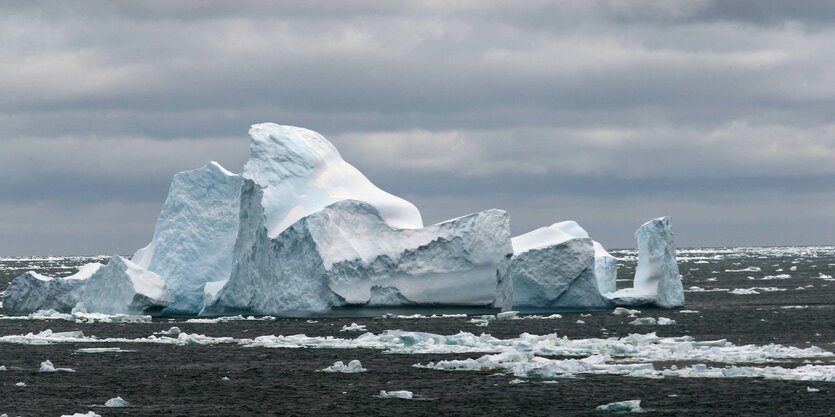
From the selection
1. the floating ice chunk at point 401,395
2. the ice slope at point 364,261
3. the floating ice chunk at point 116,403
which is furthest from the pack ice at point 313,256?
the floating ice chunk at point 116,403

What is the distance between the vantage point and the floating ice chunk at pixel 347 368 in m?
22.0

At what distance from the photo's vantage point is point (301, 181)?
3616 cm

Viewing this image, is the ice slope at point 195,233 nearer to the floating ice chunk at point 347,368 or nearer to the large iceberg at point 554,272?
the large iceberg at point 554,272

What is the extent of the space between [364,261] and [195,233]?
266 inches

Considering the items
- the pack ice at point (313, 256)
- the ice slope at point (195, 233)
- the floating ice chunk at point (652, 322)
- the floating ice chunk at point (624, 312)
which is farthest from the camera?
the ice slope at point (195, 233)

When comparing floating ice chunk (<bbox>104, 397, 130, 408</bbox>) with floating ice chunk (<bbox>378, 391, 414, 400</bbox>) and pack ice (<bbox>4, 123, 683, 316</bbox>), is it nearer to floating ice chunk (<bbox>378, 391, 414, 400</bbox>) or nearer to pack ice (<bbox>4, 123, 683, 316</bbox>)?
floating ice chunk (<bbox>378, 391, 414, 400</bbox>)

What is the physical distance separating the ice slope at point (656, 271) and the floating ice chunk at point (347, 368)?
16.6m

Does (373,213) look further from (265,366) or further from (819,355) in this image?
(819,355)

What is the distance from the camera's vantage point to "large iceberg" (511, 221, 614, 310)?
3675 centimetres

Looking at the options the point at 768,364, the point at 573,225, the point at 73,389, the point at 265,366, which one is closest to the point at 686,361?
the point at 768,364

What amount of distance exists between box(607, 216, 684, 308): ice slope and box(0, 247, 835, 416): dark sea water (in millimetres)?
4766

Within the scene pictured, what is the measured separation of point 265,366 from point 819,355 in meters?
9.77

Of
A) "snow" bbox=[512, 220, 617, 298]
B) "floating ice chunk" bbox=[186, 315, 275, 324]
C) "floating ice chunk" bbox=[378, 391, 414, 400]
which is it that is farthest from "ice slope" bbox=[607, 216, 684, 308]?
"floating ice chunk" bbox=[378, 391, 414, 400]

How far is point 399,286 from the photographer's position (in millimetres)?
35000
